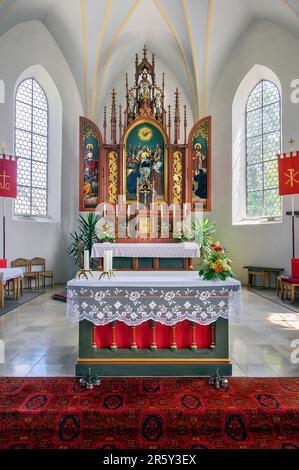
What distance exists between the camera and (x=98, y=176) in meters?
11.1

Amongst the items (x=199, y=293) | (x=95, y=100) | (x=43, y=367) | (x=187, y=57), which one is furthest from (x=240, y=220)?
(x=43, y=367)

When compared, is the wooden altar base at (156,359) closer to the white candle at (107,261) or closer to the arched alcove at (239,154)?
the white candle at (107,261)

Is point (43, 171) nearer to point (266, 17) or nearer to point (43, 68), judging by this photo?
point (43, 68)

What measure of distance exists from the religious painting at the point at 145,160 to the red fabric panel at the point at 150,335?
7217mm

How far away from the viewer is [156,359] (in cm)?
409

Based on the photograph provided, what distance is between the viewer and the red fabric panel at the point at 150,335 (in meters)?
4.14

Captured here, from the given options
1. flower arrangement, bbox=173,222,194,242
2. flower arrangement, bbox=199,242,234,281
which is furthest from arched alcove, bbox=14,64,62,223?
flower arrangement, bbox=199,242,234,281

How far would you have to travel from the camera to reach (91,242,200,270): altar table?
9445 millimetres

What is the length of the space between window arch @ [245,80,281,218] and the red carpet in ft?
28.8

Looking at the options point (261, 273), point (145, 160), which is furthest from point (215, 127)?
point (261, 273)

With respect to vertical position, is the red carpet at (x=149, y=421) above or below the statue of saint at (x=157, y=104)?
below

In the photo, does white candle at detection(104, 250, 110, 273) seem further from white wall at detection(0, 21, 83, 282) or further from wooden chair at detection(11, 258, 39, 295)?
white wall at detection(0, 21, 83, 282)

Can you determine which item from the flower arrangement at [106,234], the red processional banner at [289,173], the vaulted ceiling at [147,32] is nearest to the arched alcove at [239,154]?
the vaulted ceiling at [147,32]

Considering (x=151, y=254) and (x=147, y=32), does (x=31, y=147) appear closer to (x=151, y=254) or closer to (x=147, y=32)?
(x=151, y=254)
